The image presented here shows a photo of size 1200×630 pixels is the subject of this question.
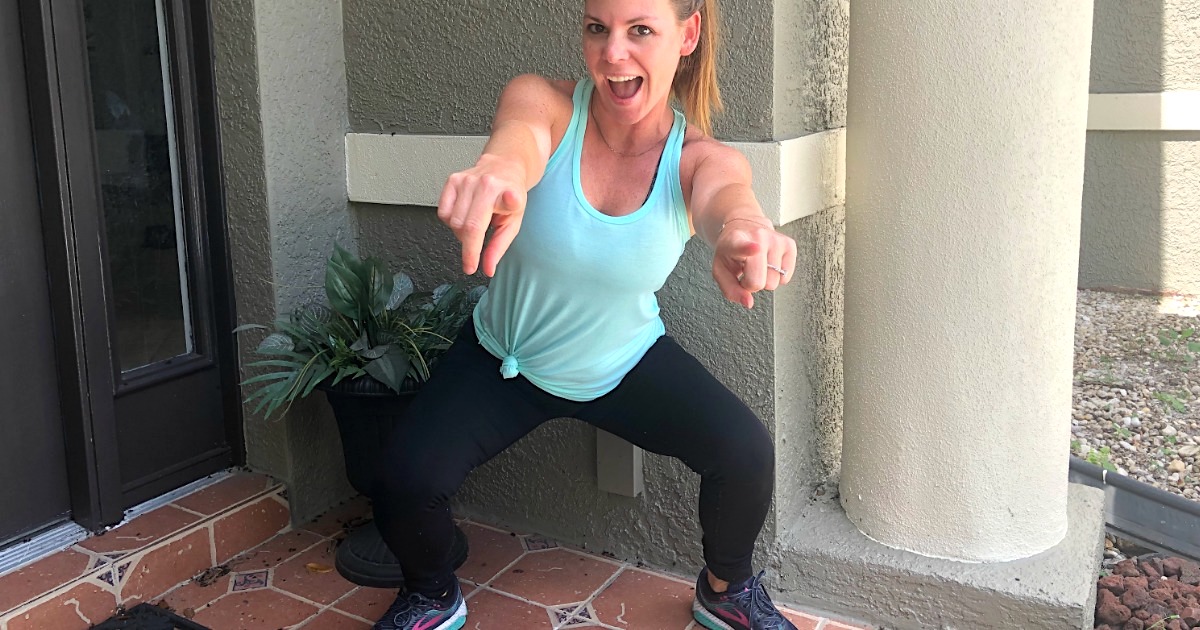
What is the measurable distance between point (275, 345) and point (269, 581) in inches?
27.5

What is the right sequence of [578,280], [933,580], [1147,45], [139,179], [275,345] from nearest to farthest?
[578,280] < [933,580] < [275,345] < [139,179] < [1147,45]

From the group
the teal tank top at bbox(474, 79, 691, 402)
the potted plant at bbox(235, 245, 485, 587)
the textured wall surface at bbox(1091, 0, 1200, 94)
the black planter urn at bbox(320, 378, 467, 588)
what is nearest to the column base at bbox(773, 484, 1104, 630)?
the teal tank top at bbox(474, 79, 691, 402)

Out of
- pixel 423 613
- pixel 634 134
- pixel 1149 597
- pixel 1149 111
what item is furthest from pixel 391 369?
pixel 1149 111

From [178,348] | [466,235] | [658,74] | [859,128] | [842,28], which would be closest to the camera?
[466,235]

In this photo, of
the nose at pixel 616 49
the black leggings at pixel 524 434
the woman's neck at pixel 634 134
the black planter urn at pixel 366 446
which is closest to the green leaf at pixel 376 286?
the black planter urn at pixel 366 446

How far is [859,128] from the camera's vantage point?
8.87 ft

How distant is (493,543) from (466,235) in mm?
1812

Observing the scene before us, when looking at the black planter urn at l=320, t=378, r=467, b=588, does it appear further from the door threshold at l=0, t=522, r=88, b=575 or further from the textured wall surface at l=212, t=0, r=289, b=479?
the door threshold at l=0, t=522, r=88, b=575

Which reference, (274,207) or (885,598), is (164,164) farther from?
(885,598)

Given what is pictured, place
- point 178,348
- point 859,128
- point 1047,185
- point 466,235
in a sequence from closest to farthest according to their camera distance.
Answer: point 466,235 < point 1047,185 < point 859,128 < point 178,348

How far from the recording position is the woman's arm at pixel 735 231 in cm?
173

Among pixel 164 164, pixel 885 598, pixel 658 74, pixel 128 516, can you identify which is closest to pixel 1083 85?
pixel 658 74

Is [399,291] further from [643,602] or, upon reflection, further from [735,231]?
[735,231]

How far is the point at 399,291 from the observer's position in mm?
2906
